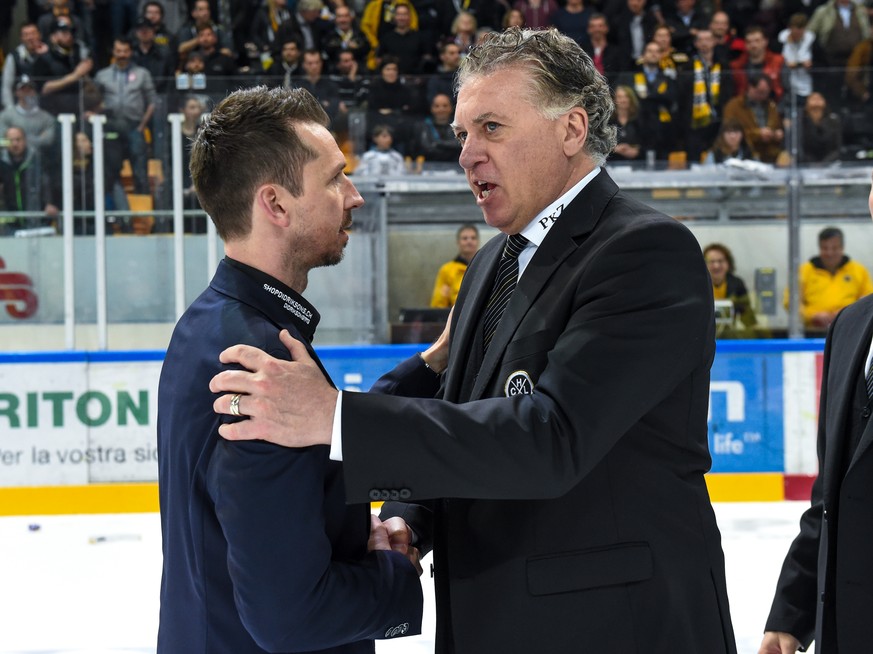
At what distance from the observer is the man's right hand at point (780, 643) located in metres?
2.37

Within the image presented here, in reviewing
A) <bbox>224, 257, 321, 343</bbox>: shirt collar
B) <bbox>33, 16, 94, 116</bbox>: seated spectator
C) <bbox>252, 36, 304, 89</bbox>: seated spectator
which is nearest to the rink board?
<bbox>33, 16, 94, 116</bbox>: seated spectator

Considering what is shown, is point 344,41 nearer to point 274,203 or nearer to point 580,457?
point 274,203

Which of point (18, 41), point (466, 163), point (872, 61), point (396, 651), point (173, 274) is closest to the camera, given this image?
point (466, 163)

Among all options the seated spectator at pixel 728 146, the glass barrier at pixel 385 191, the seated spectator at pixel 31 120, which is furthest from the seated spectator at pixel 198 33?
the seated spectator at pixel 728 146

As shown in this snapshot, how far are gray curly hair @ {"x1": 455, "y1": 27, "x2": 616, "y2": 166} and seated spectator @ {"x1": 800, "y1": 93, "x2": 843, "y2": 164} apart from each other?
21.2ft

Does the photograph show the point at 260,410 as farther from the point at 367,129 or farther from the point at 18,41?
the point at 18,41

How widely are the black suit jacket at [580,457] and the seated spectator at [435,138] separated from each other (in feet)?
20.4

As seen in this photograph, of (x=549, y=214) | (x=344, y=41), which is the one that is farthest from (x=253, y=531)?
(x=344, y=41)

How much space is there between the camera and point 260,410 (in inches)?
64.7

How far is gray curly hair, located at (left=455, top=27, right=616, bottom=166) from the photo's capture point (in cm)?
200

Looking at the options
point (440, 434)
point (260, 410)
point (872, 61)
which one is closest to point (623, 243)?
point (440, 434)

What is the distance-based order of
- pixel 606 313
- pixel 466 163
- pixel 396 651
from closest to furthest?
pixel 606 313
pixel 466 163
pixel 396 651

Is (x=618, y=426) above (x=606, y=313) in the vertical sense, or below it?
below

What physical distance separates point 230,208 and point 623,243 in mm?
666
